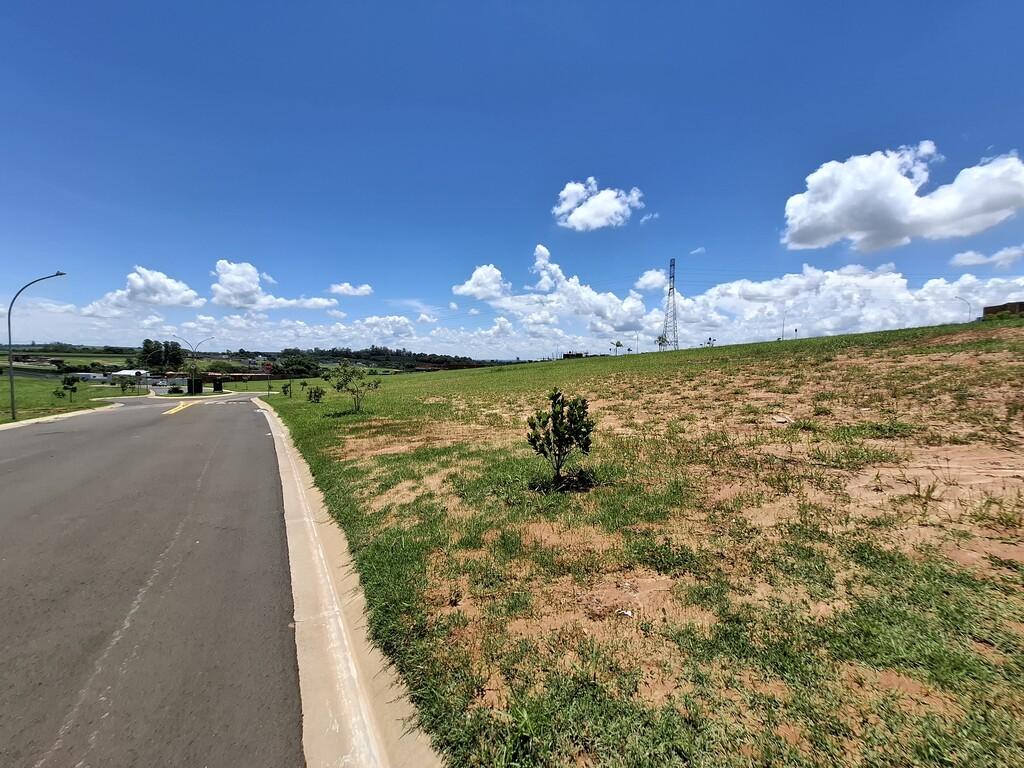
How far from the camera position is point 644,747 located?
2.38m

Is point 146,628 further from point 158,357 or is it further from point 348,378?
point 158,357

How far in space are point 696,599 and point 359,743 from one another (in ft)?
9.65

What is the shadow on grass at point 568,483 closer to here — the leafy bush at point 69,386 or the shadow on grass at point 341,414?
the shadow on grass at point 341,414

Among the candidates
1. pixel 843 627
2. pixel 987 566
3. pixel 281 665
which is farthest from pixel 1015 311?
pixel 281 665

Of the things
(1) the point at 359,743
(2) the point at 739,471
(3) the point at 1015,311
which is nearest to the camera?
(1) the point at 359,743

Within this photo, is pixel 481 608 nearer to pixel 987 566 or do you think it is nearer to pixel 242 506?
pixel 987 566

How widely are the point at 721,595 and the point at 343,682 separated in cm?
334

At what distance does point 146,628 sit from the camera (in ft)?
12.4

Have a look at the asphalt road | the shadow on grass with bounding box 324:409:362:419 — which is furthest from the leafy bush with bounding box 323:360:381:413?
the asphalt road

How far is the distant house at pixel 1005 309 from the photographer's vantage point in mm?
25328

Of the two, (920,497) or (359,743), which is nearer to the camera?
(359,743)

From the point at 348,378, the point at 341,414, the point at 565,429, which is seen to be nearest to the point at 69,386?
the point at 341,414

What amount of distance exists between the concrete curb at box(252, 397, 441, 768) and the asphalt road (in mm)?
128

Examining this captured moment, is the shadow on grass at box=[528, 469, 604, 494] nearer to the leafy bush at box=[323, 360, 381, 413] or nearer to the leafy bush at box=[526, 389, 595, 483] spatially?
the leafy bush at box=[526, 389, 595, 483]
